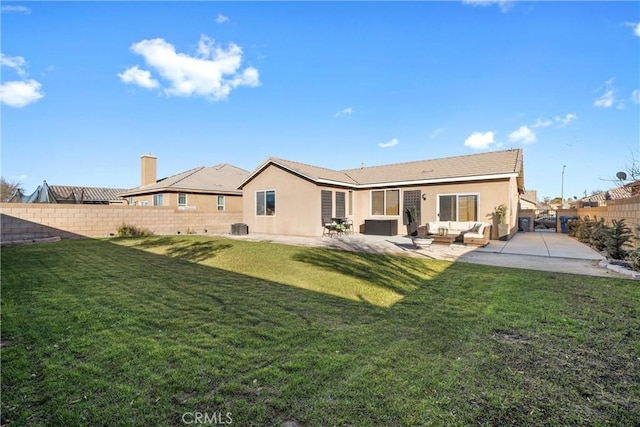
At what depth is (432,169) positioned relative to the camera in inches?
644

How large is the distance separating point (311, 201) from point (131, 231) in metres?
9.33

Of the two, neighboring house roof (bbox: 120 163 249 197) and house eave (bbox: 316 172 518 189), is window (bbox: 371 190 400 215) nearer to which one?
house eave (bbox: 316 172 518 189)

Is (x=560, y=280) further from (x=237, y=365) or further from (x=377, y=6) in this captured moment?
(x=377, y=6)

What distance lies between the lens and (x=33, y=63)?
10922 millimetres

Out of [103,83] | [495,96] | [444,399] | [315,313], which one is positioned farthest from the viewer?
[495,96]

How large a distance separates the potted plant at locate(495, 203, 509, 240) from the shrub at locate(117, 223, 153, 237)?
16870mm

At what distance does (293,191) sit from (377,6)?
8729 mm

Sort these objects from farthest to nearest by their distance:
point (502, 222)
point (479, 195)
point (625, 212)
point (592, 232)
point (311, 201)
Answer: point (311, 201) → point (479, 195) → point (502, 222) → point (592, 232) → point (625, 212)

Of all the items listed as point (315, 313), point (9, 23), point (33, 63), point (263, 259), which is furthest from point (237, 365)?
point (33, 63)

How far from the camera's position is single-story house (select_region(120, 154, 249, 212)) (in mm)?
20312

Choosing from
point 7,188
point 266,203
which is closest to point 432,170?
point 266,203

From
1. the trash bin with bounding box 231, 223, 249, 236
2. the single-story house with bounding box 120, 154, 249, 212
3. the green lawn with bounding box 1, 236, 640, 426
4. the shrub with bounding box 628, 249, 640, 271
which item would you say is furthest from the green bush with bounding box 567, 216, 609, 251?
the single-story house with bounding box 120, 154, 249, 212

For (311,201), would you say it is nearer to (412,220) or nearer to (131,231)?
(412,220)

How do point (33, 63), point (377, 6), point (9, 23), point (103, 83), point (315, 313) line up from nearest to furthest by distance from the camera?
point (315, 313), point (9, 23), point (33, 63), point (377, 6), point (103, 83)
